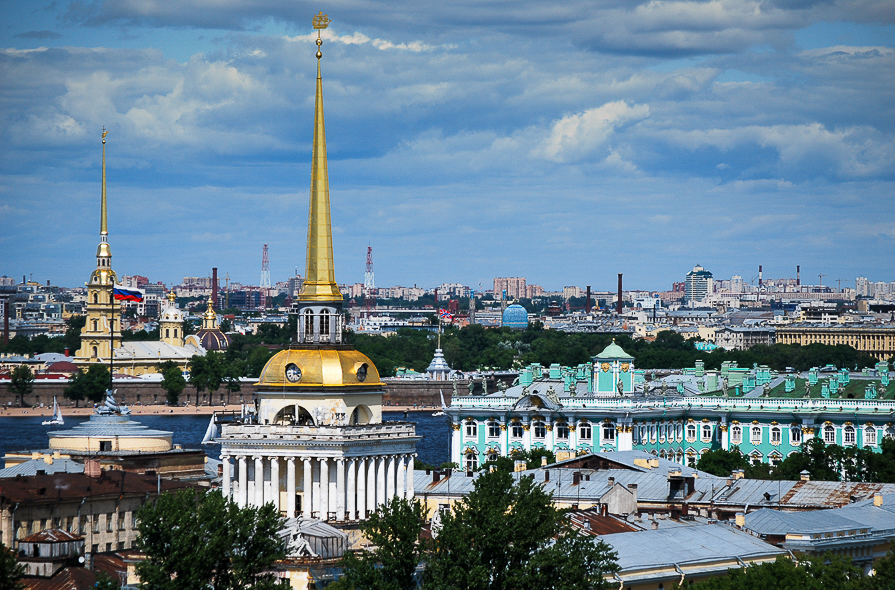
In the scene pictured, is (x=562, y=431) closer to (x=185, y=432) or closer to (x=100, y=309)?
(x=185, y=432)

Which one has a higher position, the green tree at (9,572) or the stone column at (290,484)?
the stone column at (290,484)

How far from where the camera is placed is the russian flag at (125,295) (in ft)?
576

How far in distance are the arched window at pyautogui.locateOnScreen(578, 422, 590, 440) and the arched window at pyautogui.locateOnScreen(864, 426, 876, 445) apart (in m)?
11.1

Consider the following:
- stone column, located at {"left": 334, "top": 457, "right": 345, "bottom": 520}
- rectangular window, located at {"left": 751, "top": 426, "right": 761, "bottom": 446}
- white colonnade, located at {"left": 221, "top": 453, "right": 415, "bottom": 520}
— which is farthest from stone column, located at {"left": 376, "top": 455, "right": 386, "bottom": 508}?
rectangular window, located at {"left": 751, "top": 426, "right": 761, "bottom": 446}

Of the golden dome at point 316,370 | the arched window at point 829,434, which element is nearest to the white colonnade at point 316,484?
the golden dome at point 316,370

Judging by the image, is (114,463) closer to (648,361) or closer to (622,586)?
(622,586)

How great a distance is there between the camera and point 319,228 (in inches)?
1645

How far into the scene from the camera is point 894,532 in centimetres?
4550

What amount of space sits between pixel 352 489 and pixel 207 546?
22.5 feet

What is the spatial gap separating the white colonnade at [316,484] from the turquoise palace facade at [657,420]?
3985cm

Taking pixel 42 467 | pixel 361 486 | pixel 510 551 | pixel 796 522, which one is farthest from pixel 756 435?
pixel 510 551

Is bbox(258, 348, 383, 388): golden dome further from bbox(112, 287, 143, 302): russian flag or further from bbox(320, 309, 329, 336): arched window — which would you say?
bbox(112, 287, 143, 302): russian flag

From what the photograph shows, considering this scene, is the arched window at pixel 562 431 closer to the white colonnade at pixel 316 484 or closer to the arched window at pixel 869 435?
the arched window at pixel 869 435

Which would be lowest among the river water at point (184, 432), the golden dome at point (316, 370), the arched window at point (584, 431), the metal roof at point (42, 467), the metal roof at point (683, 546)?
the river water at point (184, 432)
